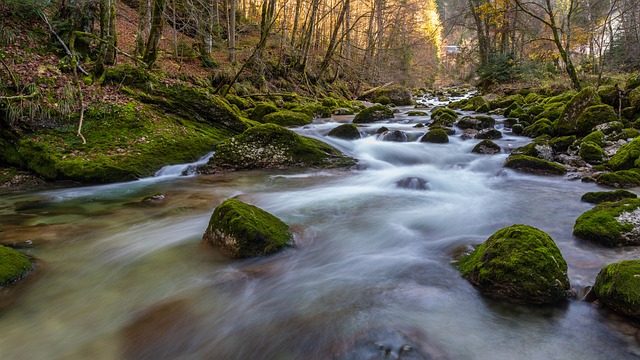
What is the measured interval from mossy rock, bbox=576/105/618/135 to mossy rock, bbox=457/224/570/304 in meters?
8.29

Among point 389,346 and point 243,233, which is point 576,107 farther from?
point 389,346

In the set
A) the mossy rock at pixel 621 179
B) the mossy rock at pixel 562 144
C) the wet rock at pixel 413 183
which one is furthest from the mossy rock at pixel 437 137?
the mossy rock at pixel 621 179

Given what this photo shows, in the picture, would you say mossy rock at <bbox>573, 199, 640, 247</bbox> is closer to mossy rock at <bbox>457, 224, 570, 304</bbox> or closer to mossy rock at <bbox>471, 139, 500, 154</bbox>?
mossy rock at <bbox>457, 224, 570, 304</bbox>

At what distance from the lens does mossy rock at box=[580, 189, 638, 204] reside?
516 centimetres

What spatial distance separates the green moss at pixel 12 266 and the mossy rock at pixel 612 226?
234 inches

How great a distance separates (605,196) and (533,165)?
272 centimetres

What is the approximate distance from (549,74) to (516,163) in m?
16.5

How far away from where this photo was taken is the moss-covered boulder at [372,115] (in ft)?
50.2

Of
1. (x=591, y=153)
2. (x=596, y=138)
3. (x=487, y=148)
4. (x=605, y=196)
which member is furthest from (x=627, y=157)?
(x=487, y=148)

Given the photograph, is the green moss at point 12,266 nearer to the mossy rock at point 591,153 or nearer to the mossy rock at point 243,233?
the mossy rock at point 243,233

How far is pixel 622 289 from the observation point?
2859 mm

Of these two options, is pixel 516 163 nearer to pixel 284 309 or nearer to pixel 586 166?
pixel 586 166

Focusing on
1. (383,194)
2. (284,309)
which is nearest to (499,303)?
(284,309)

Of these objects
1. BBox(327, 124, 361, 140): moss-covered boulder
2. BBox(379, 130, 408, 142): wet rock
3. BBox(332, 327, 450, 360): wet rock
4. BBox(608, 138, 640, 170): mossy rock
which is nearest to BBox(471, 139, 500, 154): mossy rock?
BBox(379, 130, 408, 142): wet rock
